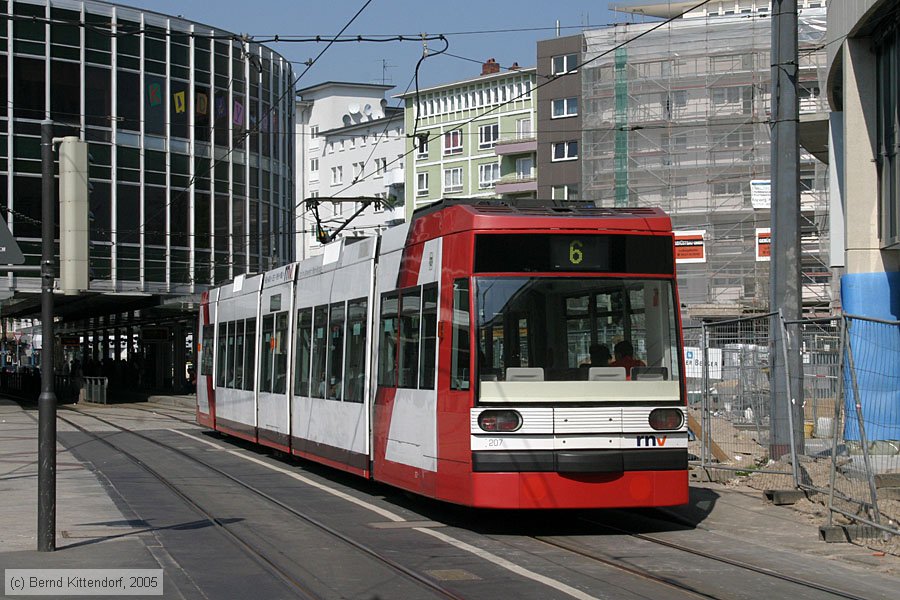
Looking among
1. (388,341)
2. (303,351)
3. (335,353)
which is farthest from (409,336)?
(303,351)

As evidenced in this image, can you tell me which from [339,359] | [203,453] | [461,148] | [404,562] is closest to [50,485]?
[404,562]

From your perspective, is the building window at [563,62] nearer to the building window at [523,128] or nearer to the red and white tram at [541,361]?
the building window at [523,128]

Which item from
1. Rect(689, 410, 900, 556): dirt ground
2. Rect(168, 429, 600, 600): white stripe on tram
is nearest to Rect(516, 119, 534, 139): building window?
Rect(689, 410, 900, 556): dirt ground

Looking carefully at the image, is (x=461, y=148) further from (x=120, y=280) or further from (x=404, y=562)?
(x=404, y=562)

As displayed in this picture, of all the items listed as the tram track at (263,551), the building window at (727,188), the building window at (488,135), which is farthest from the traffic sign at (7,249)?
the building window at (488,135)

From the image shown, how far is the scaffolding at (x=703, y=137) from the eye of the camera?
154 ft

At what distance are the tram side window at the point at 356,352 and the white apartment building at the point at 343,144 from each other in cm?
7903

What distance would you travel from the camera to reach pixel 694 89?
48906 millimetres

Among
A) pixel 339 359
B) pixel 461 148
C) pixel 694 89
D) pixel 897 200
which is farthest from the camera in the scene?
pixel 461 148

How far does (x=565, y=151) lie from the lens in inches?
2948

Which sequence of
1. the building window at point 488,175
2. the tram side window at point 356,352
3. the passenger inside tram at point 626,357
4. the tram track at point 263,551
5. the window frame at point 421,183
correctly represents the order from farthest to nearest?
the window frame at point 421,183, the building window at point 488,175, the tram side window at point 356,352, the passenger inside tram at point 626,357, the tram track at point 263,551

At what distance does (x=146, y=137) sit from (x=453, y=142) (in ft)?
132

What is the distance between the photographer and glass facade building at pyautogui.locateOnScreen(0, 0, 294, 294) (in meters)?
44.4

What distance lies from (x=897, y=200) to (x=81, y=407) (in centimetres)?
3303
